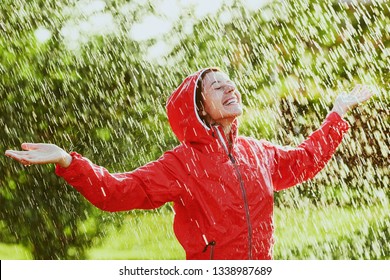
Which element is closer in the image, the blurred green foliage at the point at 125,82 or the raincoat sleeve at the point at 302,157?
the raincoat sleeve at the point at 302,157

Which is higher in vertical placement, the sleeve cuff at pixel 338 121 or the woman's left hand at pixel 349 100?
the woman's left hand at pixel 349 100

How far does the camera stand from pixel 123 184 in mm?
2055

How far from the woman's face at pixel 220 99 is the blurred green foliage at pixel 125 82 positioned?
0.86 metres

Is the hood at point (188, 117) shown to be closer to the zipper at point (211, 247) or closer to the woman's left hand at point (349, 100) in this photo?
the zipper at point (211, 247)

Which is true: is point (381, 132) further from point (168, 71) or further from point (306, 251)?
point (168, 71)

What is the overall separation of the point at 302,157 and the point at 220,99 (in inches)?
17.8

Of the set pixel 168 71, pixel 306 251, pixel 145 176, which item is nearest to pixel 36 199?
pixel 168 71

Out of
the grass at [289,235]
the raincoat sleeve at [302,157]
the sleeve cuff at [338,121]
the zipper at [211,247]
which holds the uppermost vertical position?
the sleeve cuff at [338,121]

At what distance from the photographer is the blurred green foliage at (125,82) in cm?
304

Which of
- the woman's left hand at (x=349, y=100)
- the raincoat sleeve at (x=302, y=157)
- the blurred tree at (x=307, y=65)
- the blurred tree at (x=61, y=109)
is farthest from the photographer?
the blurred tree at (x=307, y=65)

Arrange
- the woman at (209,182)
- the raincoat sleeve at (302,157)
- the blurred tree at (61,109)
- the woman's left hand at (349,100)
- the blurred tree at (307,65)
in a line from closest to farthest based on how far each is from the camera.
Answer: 1. the woman at (209,182)
2. the raincoat sleeve at (302,157)
3. the woman's left hand at (349,100)
4. the blurred tree at (61,109)
5. the blurred tree at (307,65)

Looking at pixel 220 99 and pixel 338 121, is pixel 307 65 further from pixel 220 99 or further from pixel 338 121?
pixel 220 99

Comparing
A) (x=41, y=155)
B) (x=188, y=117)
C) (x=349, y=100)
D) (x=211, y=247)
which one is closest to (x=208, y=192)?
(x=211, y=247)

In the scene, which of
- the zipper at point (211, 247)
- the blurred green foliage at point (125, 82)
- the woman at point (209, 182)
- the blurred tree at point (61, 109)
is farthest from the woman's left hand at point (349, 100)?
the blurred tree at point (61, 109)
